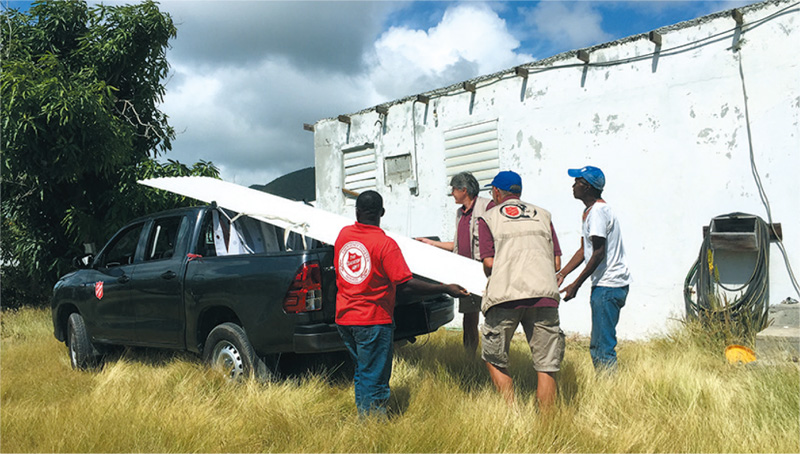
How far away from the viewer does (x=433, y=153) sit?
10297mm

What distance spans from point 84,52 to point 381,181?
5.81 meters

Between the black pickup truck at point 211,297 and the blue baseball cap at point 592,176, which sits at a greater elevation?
the blue baseball cap at point 592,176

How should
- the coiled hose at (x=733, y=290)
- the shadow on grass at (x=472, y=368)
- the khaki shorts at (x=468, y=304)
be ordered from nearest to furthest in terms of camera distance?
the shadow on grass at (x=472, y=368)
the khaki shorts at (x=468, y=304)
the coiled hose at (x=733, y=290)

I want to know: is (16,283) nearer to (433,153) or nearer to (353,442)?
(433,153)

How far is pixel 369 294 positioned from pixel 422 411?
100cm

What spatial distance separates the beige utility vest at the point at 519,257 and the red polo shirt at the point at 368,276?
0.59 m

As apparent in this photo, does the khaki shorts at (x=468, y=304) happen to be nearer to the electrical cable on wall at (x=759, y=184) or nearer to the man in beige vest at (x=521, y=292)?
the man in beige vest at (x=521, y=292)

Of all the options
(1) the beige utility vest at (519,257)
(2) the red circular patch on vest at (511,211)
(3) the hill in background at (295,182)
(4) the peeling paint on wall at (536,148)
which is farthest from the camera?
(3) the hill in background at (295,182)

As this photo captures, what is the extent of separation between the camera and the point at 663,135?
7859 mm

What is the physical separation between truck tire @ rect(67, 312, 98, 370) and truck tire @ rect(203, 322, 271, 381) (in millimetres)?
2080

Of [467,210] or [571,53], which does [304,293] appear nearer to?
[467,210]

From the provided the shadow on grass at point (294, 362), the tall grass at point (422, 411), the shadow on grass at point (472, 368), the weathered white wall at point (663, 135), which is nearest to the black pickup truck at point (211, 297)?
the shadow on grass at point (294, 362)

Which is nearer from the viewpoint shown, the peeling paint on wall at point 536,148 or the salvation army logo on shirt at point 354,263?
the salvation army logo on shirt at point 354,263

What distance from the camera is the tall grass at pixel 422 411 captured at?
11.9ft
